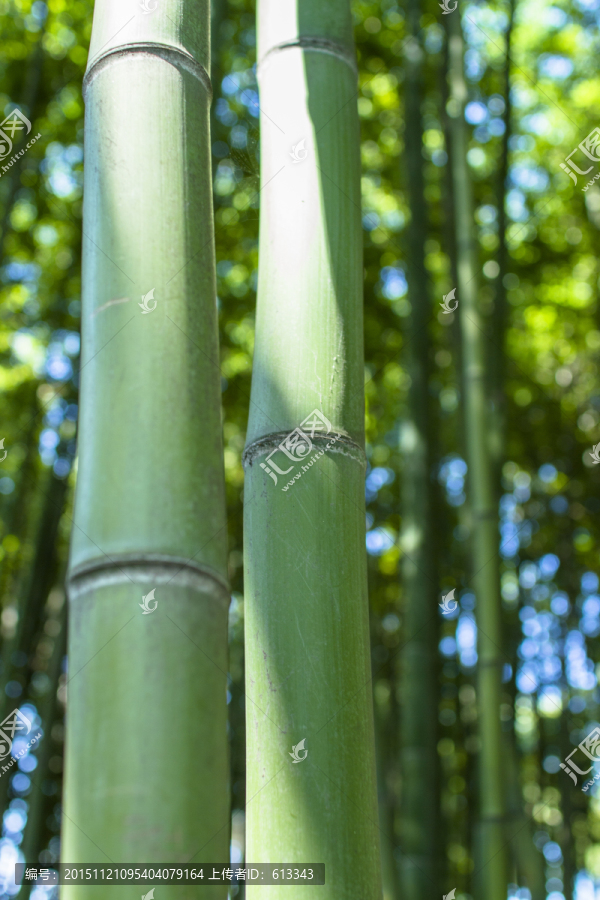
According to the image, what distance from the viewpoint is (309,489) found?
100 cm

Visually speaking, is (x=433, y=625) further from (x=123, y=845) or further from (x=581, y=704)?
(x=581, y=704)

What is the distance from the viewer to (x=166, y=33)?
0.98m

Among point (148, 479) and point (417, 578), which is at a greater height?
point (417, 578)

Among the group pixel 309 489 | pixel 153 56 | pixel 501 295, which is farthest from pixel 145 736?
pixel 501 295

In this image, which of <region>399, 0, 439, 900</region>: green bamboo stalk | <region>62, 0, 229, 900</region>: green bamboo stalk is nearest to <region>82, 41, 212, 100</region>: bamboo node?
<region>62, 0, 229, 900</region>: green bamboo stalk

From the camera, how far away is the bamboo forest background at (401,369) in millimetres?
4793

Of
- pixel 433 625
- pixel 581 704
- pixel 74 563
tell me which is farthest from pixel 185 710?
pixel 581 704

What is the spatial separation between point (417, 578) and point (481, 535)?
3.02 ft

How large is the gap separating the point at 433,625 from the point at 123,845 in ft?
→ 8.76

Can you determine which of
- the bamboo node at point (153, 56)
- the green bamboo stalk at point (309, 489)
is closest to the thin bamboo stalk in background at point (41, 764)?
the green bamboo stalk at point (309, 489)

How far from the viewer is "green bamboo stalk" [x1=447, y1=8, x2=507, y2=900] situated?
214 cm

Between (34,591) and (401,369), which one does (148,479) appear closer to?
(34,591)

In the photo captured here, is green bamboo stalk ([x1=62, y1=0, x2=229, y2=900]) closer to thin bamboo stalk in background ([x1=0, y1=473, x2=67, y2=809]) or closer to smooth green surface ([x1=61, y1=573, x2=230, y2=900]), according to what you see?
smooth green surface ([x1=61, y1=573, x2=230, y2=900])

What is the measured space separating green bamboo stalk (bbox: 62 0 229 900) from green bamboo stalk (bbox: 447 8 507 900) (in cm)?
154
